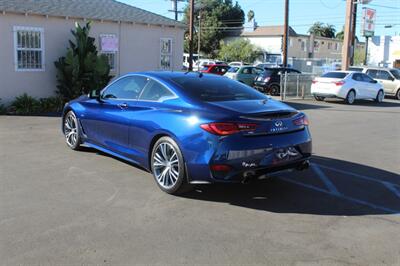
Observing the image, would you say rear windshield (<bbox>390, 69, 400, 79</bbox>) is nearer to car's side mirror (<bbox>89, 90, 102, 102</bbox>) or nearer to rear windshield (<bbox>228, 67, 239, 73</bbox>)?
rear windshield (<bbox>228, 67, 239, 73</bbox>)

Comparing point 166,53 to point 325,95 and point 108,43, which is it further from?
point 325,95

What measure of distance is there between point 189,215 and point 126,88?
2.70 metres

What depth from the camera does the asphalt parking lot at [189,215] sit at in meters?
4.12

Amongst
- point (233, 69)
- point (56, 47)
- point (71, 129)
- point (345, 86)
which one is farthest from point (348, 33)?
point (71, 129)

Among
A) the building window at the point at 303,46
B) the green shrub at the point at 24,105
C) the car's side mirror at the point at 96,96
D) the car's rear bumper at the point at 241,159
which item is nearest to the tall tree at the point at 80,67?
the green shrub at the point at 24,105

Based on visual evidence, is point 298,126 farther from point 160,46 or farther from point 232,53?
point 232,53

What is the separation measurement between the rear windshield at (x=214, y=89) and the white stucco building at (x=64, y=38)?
32.3 ft

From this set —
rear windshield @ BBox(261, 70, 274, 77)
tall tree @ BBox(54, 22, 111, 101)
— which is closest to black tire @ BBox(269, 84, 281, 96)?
rear windshield @ BBox(261, 70, 274, 77)

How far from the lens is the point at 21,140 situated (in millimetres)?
9367

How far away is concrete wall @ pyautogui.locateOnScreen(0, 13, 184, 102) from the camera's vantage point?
14.4m

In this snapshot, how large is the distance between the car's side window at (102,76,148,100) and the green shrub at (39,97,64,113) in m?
7.90

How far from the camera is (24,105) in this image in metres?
14.2

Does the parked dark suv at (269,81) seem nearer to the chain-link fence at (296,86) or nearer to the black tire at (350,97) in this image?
the chain-link fence at (296,86)

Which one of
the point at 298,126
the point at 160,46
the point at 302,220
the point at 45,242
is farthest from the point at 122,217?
the point at 160,46
